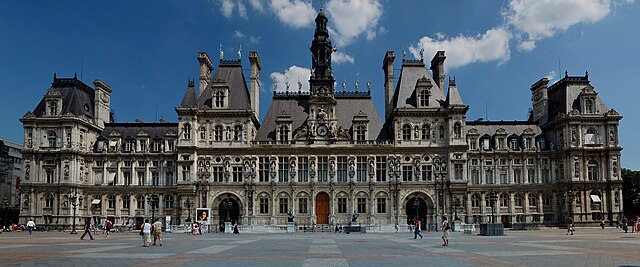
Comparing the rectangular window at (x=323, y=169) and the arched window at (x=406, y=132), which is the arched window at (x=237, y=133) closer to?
the rectangular window at (x=323, y=169)

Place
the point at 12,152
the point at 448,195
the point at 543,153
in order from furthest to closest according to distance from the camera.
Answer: the point at 12,152
the point at 543,153
the point at 448,195

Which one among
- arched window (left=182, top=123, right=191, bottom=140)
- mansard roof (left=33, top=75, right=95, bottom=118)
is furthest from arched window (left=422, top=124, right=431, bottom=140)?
mansard roof (left=33, top=75, right=95, bottom=118)

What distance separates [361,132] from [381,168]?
17.0ft

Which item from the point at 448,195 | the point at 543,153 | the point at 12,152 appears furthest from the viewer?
the point at 12,152

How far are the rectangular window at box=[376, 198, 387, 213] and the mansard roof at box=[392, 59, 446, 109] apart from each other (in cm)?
1204

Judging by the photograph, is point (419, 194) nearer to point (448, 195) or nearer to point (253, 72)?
point (448, 195)

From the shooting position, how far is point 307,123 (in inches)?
2904

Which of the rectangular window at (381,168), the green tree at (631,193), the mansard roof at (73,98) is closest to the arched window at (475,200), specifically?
the rectangular window at (381,168)

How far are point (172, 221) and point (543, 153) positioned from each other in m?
49.0

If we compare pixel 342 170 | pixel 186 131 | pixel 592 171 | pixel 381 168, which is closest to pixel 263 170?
pixel 342 170

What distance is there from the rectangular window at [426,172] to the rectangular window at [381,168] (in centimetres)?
458

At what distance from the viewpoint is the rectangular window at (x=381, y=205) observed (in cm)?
7206

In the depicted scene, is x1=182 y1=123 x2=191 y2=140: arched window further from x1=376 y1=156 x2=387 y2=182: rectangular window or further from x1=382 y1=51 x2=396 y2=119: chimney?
x1=382 y1=51 x2=396 y2=119: chimney

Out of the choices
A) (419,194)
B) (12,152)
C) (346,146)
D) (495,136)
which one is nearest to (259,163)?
(346,146)
